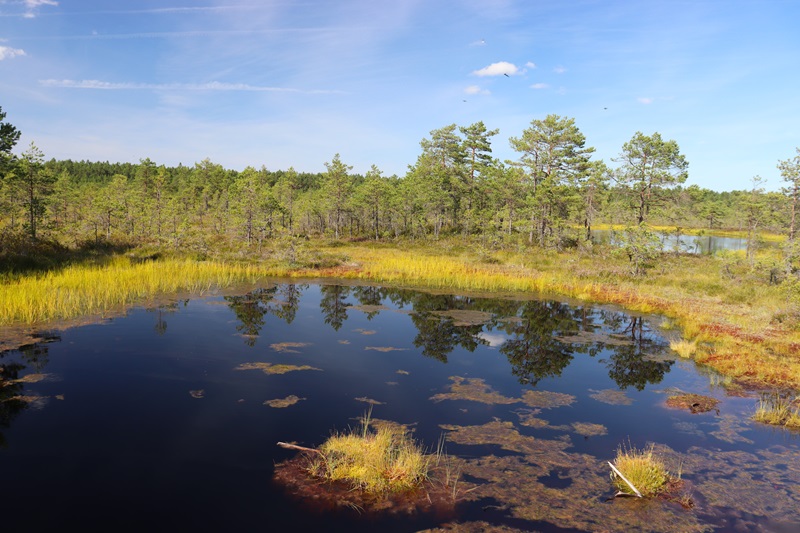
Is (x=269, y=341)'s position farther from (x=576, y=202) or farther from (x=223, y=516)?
(x=576, y=202)

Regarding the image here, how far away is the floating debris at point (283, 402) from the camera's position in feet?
34.9

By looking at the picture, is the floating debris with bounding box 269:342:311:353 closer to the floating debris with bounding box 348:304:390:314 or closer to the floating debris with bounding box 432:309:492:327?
the floating debris with bounding box 348:304:390:314

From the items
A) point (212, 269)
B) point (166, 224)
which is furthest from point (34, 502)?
point (166, 224)

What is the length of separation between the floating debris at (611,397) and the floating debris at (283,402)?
8.13m

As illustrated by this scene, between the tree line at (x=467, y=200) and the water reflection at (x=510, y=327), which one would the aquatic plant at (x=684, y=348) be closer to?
the water reflection at (x=510, y=327)

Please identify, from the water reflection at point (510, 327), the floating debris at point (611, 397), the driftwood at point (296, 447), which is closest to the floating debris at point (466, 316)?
the water reflection at point (510, 327)

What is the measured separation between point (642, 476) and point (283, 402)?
786cm

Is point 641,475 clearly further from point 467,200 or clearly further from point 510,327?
point 467,200

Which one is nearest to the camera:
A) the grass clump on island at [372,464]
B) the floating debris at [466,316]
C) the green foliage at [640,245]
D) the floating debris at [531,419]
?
the grass clump on island at [372,464]

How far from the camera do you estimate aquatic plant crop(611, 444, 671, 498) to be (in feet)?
25.2

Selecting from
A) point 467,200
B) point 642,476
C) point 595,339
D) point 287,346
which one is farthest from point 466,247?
point 642,476

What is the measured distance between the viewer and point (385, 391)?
1186 cm

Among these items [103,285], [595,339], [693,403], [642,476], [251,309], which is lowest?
[693,403]

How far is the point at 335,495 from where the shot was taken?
729 cm
